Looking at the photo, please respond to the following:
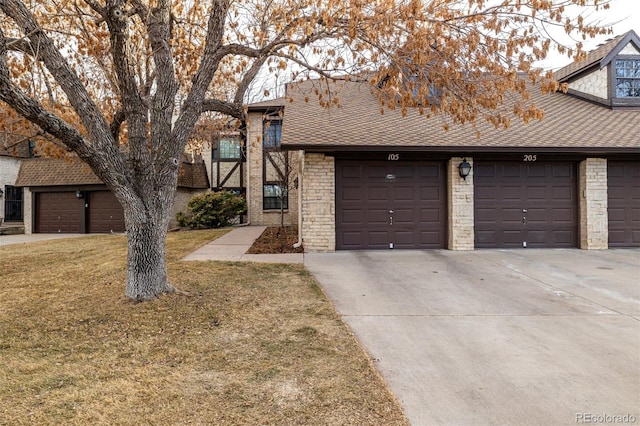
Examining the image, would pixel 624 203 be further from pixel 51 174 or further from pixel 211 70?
pixel 51 174

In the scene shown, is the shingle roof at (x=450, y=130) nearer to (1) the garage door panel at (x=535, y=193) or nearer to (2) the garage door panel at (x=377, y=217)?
(1) the garage door panel at (x=535, y=193)

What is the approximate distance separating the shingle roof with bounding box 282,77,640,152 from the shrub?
767 cm

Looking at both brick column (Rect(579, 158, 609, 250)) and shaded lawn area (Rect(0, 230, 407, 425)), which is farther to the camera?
brick column (Rect(579, 158, 609, 250))

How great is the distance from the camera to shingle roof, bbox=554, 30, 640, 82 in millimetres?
12273

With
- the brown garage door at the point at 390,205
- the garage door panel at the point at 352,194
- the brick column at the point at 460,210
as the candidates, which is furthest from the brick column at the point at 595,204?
the garage door panel at the point at 352,194

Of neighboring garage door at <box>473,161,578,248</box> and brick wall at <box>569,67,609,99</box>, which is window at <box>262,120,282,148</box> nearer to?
neighboring garage door at <box>473,161,578,248</box>

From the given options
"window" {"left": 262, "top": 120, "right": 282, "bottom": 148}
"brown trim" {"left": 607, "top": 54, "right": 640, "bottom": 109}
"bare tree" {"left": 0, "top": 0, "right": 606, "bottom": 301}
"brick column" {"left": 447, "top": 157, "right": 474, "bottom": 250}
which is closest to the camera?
"bare tree" {"left": 0, "top": 0, "right": 606, "bottom": 301}

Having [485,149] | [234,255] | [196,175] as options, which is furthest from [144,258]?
[196,175]

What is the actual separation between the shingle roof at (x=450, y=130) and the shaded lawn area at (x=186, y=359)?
4.97 meters

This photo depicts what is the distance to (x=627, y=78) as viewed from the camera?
1252cm

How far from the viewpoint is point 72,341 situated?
419cm

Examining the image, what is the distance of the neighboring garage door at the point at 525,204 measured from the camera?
11.0 m

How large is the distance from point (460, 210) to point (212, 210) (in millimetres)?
12016

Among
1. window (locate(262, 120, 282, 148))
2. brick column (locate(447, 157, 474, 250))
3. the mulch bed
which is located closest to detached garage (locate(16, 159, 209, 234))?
window (locate(262, 120, 282, 148))
